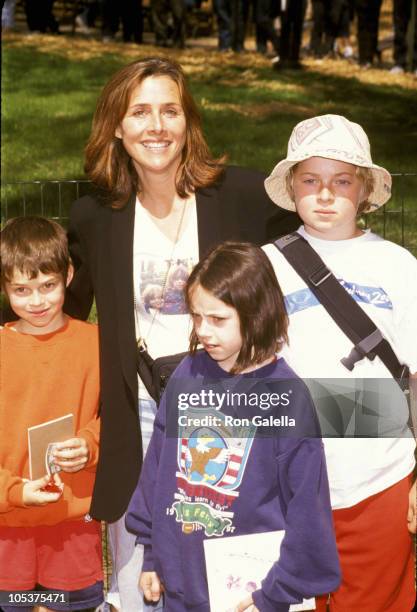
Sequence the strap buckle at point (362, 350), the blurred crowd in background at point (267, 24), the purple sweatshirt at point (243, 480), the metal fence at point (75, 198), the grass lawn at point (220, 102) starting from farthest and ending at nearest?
the blurred crowd in background at point (267, 24) → the grass lawn at point (220, 102) → the metal fence at point (75, 198) → the strap buckle at point (362, 350) → the purple sweatshirt at point (243, 480)

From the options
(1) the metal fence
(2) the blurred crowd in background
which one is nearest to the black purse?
(1) the metal fence

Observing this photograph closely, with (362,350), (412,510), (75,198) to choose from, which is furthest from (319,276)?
(75,198)

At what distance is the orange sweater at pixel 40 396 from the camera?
344cm

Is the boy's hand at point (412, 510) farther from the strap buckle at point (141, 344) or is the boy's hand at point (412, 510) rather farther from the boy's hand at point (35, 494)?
the boy's hand at point (35, 494)

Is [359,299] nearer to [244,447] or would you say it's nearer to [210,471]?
[244,447]

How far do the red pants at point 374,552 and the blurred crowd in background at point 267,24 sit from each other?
485 inches

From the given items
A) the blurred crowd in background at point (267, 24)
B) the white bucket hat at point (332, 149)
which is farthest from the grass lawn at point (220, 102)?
the white bucket hat at point (332, 149)

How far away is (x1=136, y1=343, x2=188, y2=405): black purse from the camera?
325cm

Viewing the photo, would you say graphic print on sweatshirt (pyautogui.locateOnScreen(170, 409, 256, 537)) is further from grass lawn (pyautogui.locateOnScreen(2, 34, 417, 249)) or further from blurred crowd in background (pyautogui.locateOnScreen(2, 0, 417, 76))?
blurred crowd in background (pyautogui.locateOnScreen(2, 0, 417, 76))

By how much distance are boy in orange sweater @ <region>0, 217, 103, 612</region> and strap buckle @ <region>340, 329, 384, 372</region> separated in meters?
1.00

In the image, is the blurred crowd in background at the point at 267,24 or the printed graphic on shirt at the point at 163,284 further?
the blurred crowd in background at the point at 267,24

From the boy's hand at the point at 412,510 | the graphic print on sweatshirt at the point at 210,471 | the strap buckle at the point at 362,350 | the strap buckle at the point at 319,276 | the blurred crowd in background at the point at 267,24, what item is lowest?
the boy's hand at the point at 412,510

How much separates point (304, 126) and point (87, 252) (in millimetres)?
931

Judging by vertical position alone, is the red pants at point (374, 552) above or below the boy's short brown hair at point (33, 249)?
below
